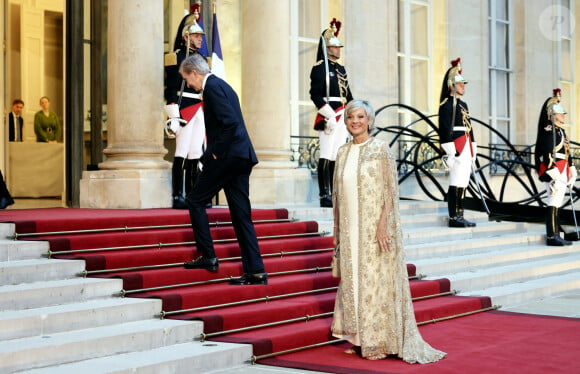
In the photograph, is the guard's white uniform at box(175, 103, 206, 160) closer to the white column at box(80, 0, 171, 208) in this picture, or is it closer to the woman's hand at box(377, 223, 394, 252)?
the white column at box(80, 0, 171, 208)

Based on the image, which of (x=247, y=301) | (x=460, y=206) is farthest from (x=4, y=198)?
(x=460, y=206)

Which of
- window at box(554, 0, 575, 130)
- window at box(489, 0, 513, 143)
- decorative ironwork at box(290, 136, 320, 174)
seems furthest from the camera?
window at box(554, 0, 575, 130)

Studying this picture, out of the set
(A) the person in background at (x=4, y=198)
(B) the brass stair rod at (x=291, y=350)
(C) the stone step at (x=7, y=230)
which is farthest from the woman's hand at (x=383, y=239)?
(A) the person in background at (x=4, y=198)

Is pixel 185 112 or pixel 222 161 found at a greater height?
pixel 185 112

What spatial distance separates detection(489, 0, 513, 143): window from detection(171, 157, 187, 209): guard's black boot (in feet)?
36.4

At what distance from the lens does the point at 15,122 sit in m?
14.9

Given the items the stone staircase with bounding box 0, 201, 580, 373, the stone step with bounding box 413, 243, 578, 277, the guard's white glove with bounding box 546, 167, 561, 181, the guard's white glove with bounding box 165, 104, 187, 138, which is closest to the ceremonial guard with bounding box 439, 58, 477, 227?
the stone step with bounding box 413, 243, 578, 277

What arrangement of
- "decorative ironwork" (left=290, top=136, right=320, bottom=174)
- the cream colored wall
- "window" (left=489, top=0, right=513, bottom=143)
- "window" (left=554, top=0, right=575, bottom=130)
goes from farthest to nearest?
1. "window" (left=554, top=0, right=575, bottom=130)
2. "window" (left=489, top=0, right=513, bottom=143)
3. "decorative ironwork" (left=290, top=136, right=320, bottom=174)
4. the cream colored wall

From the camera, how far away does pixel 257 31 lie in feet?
44.8

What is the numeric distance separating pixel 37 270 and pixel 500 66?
15171 mm

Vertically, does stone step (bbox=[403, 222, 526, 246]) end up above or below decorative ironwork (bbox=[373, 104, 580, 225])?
below

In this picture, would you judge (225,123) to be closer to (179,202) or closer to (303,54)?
(179,202)

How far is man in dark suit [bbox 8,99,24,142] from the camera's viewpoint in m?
14.8

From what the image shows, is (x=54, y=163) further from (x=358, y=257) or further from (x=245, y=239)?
(x=358, y=257)
